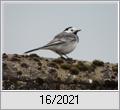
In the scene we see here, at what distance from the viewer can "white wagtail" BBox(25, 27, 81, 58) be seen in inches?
296

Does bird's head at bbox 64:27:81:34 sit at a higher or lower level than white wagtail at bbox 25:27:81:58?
higher

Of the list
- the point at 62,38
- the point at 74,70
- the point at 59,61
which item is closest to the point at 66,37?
the point at 62,38

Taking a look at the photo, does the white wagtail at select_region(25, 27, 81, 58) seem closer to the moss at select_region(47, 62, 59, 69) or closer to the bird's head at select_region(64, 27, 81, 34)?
the bird's head at select_region(64, 27, 81, 34)

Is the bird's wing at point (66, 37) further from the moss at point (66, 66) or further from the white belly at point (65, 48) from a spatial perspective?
the moss at point (66, 66)

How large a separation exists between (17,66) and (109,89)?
1147 mm

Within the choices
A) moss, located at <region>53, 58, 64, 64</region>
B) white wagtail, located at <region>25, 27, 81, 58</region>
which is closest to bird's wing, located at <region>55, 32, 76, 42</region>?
white wagtail, located at <region>25, 27, 81, 58</region>

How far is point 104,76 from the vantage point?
7578 mm

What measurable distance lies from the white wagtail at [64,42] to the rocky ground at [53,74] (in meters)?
0.13

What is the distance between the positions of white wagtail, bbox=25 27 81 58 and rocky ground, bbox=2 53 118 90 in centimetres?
13

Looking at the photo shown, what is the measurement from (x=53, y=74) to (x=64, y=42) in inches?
16.2

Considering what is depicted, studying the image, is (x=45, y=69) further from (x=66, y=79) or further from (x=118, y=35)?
(x=118, y=35)

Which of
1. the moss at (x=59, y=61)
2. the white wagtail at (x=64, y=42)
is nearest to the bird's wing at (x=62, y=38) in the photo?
the white wagtail at (x=64, y=42)

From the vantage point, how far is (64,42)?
7.55 meters

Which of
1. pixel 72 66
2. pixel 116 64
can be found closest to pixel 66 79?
pixel 72 66
